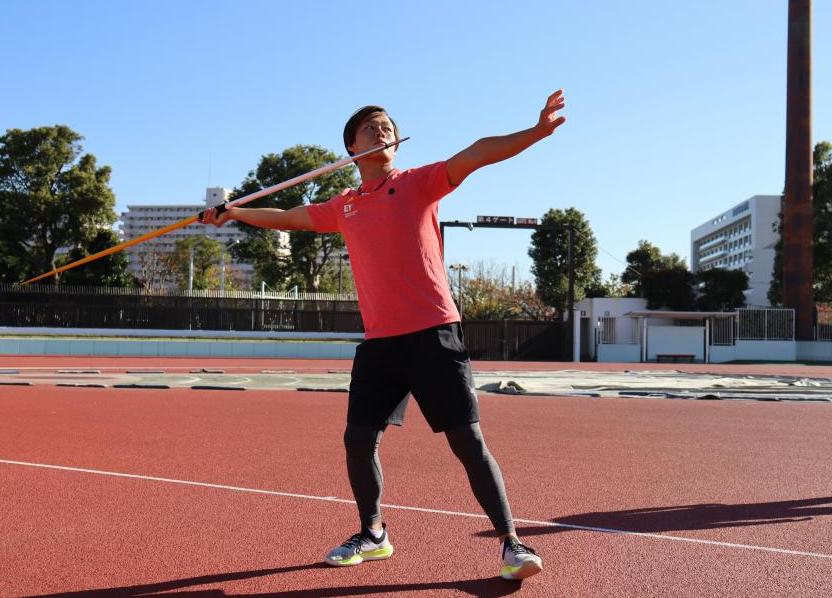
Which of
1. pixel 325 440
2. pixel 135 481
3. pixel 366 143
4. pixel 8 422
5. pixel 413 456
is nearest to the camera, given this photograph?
pixel 366 143

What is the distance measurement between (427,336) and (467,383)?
9.6 inches

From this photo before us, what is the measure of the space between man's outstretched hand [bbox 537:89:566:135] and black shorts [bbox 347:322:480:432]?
849 millimetres

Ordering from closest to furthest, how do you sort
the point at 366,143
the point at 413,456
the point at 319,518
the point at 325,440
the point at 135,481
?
the point at 366,143 < the point at 319,518 < the point at 135,481 < the point at 413,456 < the point at 325,440

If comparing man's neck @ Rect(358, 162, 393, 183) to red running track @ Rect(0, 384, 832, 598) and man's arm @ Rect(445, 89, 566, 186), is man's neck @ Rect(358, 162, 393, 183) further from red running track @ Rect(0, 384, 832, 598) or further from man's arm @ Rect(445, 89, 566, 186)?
red running track @ Rect(0, 384, 832, 598)

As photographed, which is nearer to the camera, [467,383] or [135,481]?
[467,383]

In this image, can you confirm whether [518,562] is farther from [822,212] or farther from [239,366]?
[822,212]

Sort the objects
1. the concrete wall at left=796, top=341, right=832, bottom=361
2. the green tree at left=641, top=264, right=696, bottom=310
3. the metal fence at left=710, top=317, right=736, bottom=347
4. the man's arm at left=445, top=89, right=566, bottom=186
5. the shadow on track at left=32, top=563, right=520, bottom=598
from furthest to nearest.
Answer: the green tree at left=641, top=264, right=696, bottom=310
the concrete wall at left=796, top=341, right=832, bottom=361
the metal fence at left=710, top=317, right=736, bottom=347
the shadow on track at left=32, top=563, right=520, bottom=598
the man's arm at left=445, top=89, right=566, bottom=186

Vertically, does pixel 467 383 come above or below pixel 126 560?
above

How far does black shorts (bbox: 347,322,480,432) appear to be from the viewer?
10.0 ft

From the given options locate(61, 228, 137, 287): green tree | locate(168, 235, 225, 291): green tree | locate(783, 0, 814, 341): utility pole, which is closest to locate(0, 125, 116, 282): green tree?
locate(61, 228, 137, 287): green tree

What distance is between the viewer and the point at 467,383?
3084 mm

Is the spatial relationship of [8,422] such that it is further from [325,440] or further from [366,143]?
[366,143]

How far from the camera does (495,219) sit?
100 ft

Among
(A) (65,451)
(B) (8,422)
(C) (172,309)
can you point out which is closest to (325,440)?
(A) (65,451)
